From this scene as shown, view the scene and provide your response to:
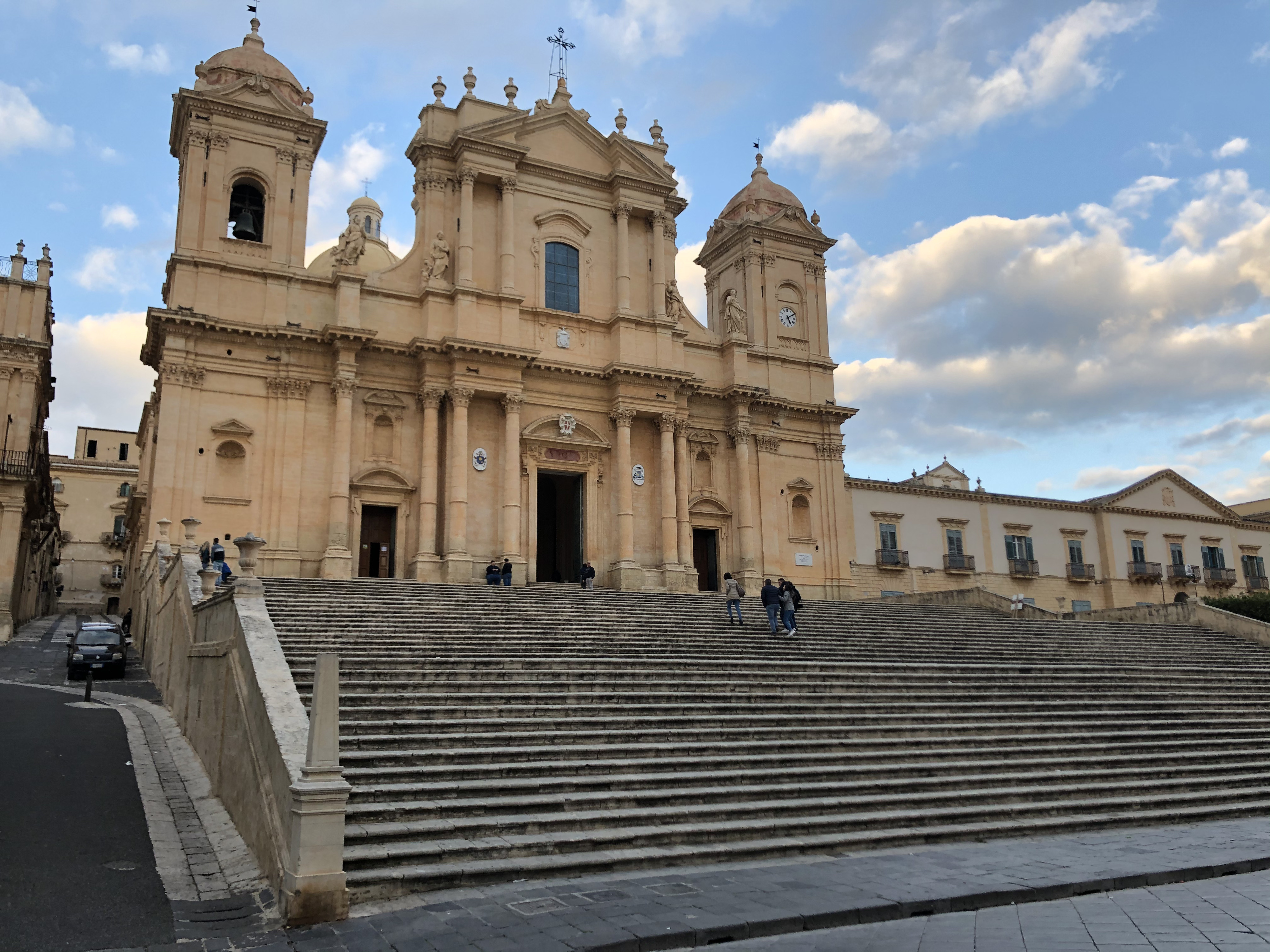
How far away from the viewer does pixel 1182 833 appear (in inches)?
424

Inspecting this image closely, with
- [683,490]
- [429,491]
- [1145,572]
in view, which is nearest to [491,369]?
[429,491]

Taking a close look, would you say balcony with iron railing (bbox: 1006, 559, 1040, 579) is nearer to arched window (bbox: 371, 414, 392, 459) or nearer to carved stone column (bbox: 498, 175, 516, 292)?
carved stone column (bbox: 498, 175, 516, 292)

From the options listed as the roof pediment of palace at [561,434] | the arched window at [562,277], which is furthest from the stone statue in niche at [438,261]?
the roof pediment of palace at [561,434]

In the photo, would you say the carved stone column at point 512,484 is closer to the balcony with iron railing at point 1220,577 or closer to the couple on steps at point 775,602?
the couple on steps at point 775,602

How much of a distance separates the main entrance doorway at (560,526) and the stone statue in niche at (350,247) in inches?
306

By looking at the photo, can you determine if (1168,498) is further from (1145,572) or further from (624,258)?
(624,258)

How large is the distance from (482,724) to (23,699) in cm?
1100

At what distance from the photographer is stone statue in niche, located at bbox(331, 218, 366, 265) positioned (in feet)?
86.3

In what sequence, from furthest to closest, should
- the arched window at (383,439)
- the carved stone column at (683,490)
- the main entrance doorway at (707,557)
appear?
1. the main entrance doorway at (707,557)
2. the carved stone column at (683,490)
3. the arched window at (383,439)

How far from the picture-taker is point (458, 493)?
84.4 feet

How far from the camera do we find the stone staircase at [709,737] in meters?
9.20

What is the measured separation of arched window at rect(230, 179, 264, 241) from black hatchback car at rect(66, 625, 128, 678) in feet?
35.7

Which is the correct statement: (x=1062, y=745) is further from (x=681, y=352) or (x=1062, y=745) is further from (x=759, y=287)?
(x=759, y=287)

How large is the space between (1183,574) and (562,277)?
35.5m
